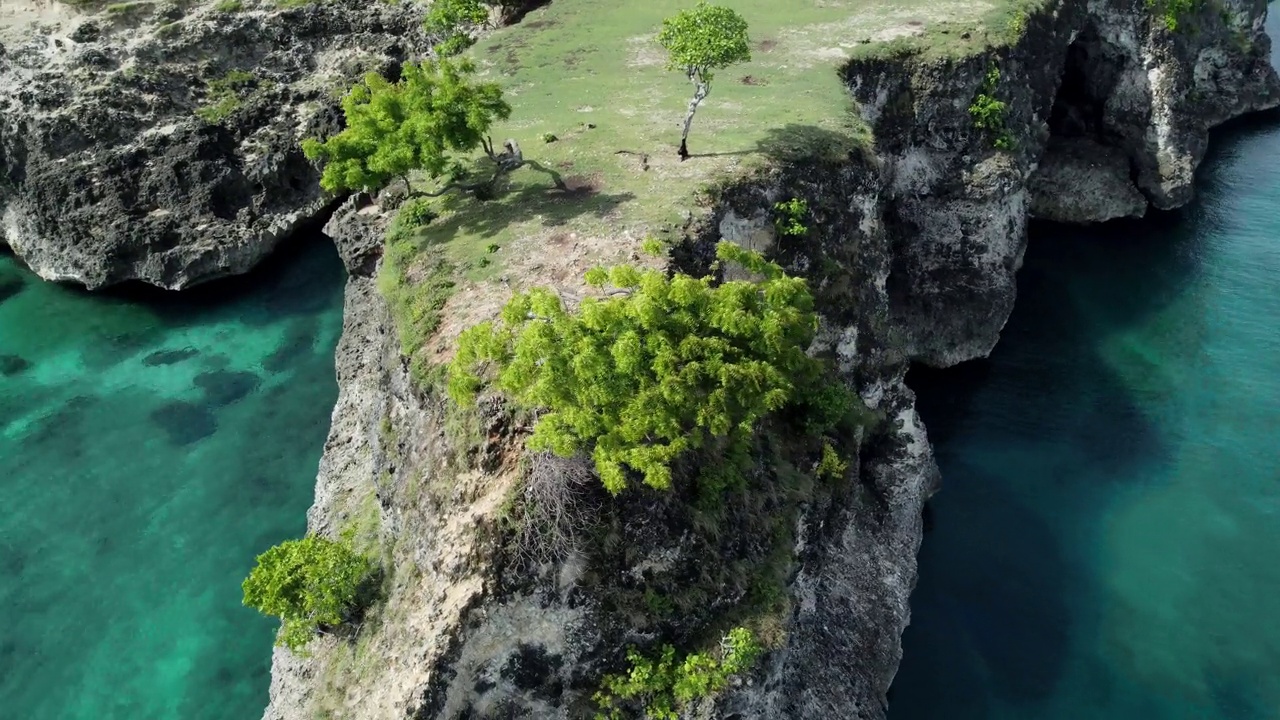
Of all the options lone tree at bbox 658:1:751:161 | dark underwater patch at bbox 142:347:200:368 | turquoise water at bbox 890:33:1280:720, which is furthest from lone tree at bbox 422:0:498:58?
turquoise water at bbox 890:33:1280:720

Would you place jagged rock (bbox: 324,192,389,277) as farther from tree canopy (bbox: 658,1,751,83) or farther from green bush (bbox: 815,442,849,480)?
green bush (bbox: 815,442,849,480)

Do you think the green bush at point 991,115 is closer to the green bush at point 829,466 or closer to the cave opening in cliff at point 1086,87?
the cave opening in cliff at point 1086,87

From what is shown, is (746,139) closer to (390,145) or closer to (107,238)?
(390,145)

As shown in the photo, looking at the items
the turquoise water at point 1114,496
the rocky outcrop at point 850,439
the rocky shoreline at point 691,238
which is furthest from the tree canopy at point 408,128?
the turquoise water at point 1114,496

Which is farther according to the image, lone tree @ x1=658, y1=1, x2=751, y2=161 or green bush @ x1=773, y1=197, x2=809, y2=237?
green bush @ x1=773, y1=197, x2=809, y2=237

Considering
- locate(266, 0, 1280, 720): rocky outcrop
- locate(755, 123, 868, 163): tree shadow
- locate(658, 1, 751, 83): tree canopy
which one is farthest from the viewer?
locate(755, 123, 868, 163): tree shadow

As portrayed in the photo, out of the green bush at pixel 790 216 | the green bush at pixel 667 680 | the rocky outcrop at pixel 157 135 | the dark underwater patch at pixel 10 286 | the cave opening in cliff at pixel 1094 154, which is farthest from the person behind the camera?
the cave opening in cliff at pixel 1094 154

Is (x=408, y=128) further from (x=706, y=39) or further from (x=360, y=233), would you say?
(x=706, y=39)

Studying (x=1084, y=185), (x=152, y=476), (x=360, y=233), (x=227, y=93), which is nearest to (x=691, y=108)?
(x=360, y=233)
